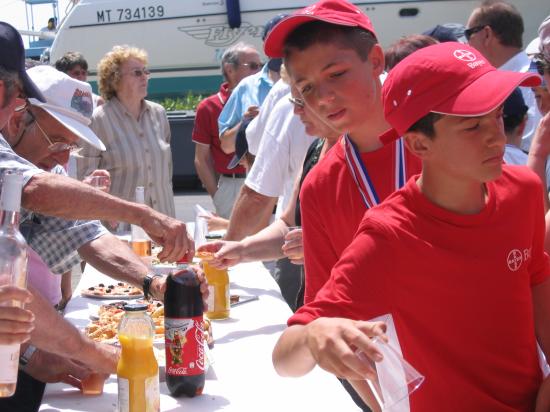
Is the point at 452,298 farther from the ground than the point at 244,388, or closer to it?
farther from the ground

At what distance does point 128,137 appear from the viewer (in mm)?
5559

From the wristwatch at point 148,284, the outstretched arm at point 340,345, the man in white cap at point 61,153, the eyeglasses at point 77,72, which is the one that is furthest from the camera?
the eyeglasses at point 77,72

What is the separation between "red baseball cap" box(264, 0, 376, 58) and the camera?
2002mm

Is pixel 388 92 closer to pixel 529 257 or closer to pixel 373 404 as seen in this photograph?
pixel 529 257

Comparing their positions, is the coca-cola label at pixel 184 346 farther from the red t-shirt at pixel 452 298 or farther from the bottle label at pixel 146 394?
the red t-shirt at pixel 452 298

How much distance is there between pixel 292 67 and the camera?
2.08 metres

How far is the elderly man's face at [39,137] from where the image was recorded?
286 cm

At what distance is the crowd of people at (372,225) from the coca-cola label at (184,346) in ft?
0.64

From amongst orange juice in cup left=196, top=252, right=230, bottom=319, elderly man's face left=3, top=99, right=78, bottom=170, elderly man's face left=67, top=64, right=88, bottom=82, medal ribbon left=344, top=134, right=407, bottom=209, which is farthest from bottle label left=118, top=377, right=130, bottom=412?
elderly man's face left=67, top=64, right=88, bottom=82

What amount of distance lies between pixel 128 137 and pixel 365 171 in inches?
149

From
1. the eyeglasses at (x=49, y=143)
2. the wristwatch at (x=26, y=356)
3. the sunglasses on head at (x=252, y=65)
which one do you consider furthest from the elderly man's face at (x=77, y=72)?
the wristwatch at (x=26, y=356)

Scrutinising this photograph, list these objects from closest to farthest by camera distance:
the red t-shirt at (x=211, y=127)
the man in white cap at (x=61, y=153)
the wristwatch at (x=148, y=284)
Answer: the man in white cap at (x=61, y=153) < the wristwatch at (x=148, y=284) < the red t-shirt at (x=211, y=127)

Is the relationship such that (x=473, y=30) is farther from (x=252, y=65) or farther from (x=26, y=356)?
(x=26, y=356)

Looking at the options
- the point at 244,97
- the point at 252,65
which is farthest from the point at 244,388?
the point at 252,65
